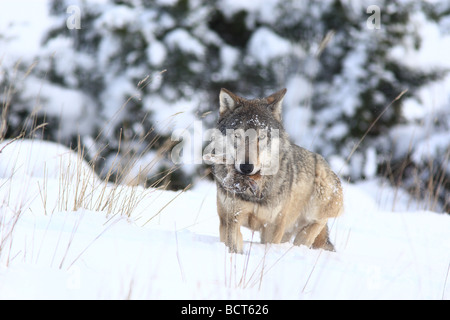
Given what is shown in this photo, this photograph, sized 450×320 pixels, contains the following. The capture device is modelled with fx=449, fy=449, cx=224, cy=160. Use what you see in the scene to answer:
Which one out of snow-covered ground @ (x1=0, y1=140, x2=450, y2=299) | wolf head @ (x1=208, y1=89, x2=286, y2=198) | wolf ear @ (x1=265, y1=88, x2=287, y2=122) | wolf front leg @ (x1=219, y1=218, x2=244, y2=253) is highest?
wolf ear @ (x1=265, y1=88, x2=287, y2=122)

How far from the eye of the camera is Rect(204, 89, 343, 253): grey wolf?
3857mm

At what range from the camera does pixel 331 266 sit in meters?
3.23

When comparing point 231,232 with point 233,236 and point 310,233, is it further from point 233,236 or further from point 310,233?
point 310,233

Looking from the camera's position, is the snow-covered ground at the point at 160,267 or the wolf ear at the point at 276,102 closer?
the snow-covered ground at the point at 160,267

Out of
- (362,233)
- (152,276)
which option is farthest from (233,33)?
(152,276)

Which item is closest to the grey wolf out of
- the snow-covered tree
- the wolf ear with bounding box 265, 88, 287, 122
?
the wolf ear with bounding box 265, 88, 287, 122

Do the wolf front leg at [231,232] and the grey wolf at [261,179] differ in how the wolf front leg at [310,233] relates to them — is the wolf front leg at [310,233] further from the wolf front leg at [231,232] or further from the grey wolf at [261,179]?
the wolf front leg at [231,232]

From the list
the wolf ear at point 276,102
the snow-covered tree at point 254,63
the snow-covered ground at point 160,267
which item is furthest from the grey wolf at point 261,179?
the snow-covered tree at point 254,63

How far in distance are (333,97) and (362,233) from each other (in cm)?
601

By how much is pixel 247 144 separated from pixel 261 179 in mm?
345

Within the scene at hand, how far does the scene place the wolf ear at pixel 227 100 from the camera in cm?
419

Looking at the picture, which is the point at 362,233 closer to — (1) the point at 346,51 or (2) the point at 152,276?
(2) the point at 152,276

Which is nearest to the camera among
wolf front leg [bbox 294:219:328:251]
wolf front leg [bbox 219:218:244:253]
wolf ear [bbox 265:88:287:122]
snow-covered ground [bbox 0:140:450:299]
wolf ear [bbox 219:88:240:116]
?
snow-covered ground [bbox 0:140:450:299]

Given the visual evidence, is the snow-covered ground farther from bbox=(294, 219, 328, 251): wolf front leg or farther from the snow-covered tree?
the snow-covered tree
